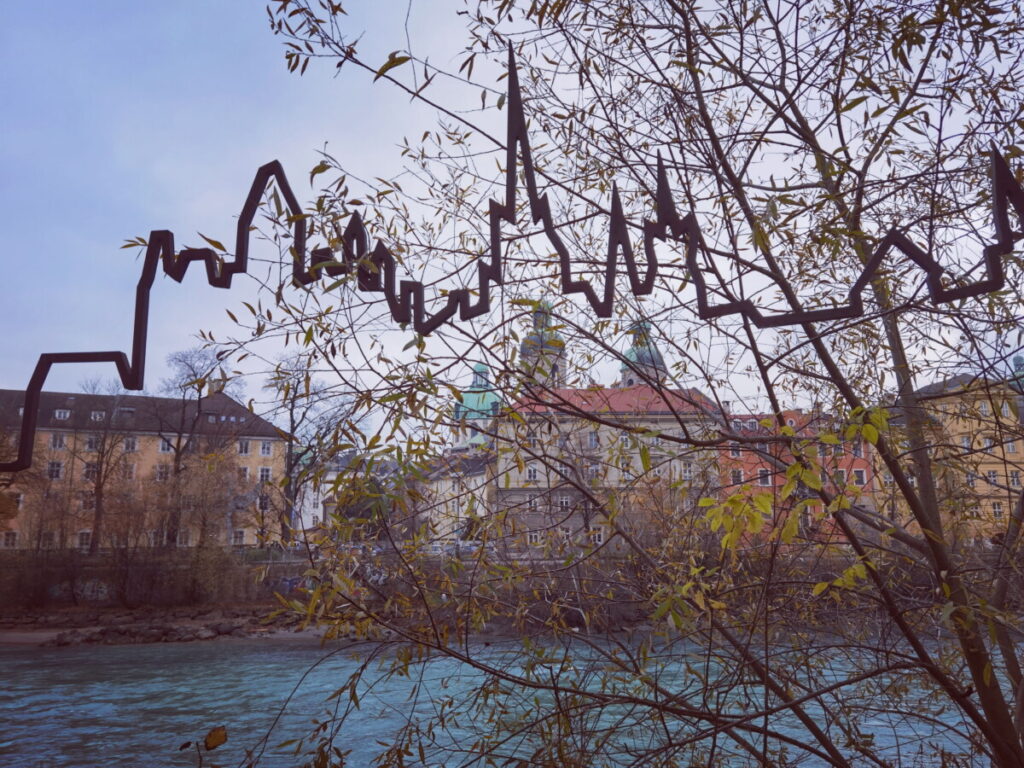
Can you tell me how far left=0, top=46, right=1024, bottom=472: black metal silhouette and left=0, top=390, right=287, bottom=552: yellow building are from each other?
1752cm

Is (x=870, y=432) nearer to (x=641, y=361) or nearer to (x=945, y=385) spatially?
(x=641, y=361)

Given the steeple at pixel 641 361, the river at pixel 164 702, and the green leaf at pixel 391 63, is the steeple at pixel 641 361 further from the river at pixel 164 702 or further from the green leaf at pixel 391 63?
the river at pixel 164 702

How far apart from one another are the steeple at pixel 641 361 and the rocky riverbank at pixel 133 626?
1425 cm

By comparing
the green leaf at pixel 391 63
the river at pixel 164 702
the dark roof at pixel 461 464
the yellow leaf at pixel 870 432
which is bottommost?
the river at pixel 164 702

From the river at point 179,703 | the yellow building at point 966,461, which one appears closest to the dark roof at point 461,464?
the yellow building at point 966,461

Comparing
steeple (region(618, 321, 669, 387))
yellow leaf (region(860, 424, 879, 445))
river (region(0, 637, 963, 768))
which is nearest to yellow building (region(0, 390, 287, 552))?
river (region(0, 637, 963, 768))

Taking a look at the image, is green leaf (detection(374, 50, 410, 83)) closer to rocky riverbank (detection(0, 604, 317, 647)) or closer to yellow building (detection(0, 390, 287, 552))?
rocky riverbank (detection(0, 604, 317, 647))

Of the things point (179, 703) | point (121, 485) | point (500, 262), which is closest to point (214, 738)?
point (500, 262)

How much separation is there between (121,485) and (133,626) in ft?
18.3

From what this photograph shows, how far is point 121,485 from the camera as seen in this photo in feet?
69.3

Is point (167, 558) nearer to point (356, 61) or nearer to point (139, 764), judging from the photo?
point (139, 764)

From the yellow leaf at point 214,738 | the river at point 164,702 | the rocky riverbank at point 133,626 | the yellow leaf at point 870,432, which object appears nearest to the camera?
the yellow leaf at point 870,432

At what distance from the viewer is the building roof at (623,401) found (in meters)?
2.31

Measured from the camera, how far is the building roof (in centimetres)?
231
